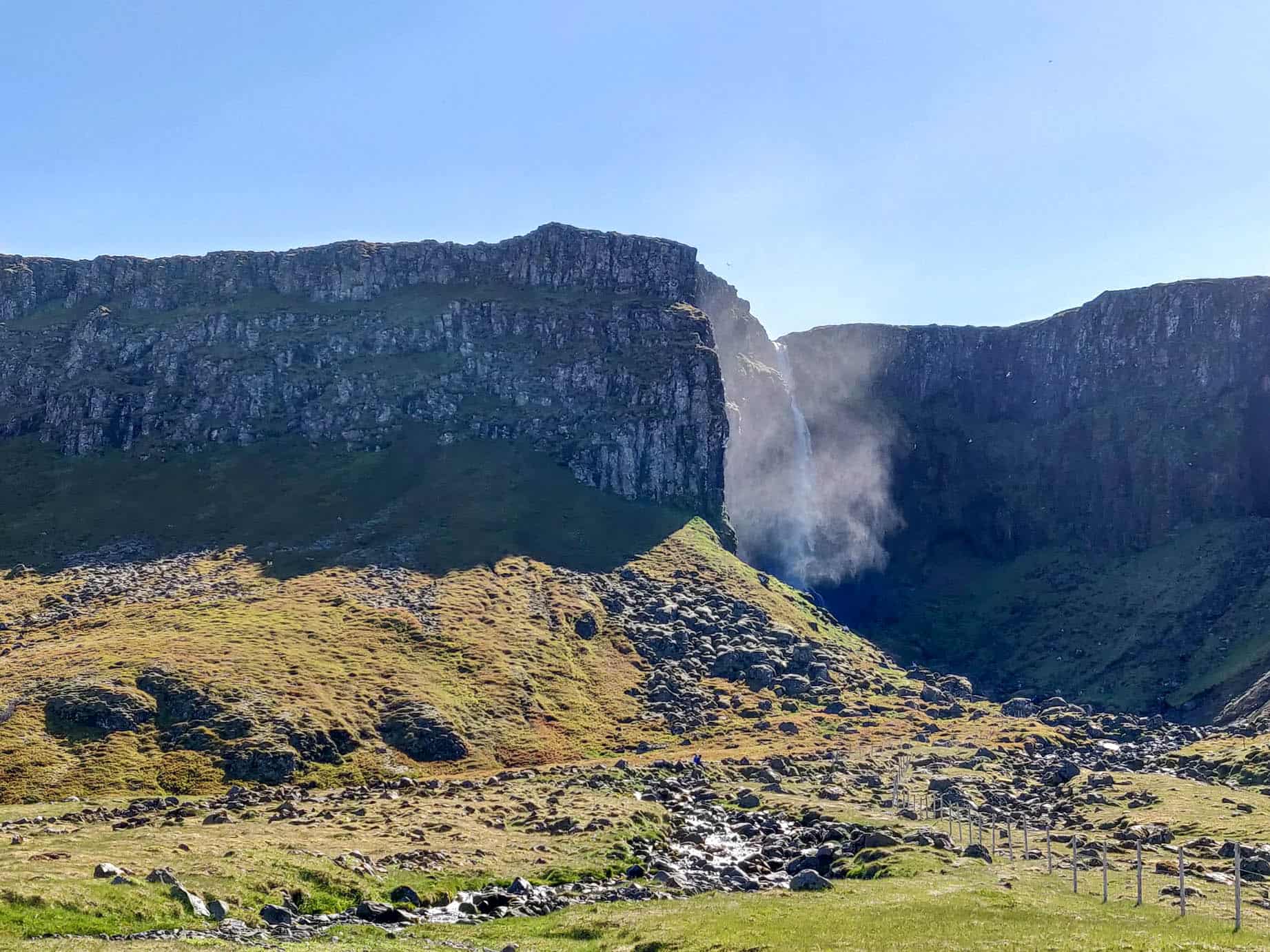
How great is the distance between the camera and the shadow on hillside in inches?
6560

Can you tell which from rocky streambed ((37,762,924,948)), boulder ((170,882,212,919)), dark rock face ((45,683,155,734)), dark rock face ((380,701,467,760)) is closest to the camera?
boulder ((170,882,212,919))

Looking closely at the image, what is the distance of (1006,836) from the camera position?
240 feet

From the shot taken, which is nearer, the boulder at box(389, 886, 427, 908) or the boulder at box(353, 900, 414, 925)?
the boulder at box(353, 900, 414, 925)

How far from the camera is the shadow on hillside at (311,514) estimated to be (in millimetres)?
166625

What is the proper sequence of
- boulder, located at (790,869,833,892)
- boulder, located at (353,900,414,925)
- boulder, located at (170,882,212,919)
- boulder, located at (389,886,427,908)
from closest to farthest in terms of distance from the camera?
A: boulder, located at (170,882,212,919) < boulder, located at (353,900,414,925) < boulder, located at (389,886,427,908) < boulder, located at (790,869,833,892)

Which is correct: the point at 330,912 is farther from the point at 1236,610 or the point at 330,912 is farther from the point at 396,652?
the point at 1236,610

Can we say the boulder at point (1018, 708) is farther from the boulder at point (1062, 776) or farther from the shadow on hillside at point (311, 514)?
the shadow on hillside at point (311, 514)

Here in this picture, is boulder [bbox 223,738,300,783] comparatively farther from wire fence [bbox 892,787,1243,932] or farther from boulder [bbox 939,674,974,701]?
boulder [bbox 939,674,974,701]

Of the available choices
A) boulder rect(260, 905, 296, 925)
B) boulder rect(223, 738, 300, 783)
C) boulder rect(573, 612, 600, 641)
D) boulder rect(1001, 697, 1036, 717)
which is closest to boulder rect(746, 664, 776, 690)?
boulder rect(573, 612, 600, 641)

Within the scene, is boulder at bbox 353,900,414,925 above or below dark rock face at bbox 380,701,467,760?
above

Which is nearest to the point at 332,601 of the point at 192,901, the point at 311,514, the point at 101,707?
the point at 311,514

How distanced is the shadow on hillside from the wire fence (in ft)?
292

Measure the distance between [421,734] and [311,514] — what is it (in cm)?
7541

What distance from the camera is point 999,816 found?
3290 inches
